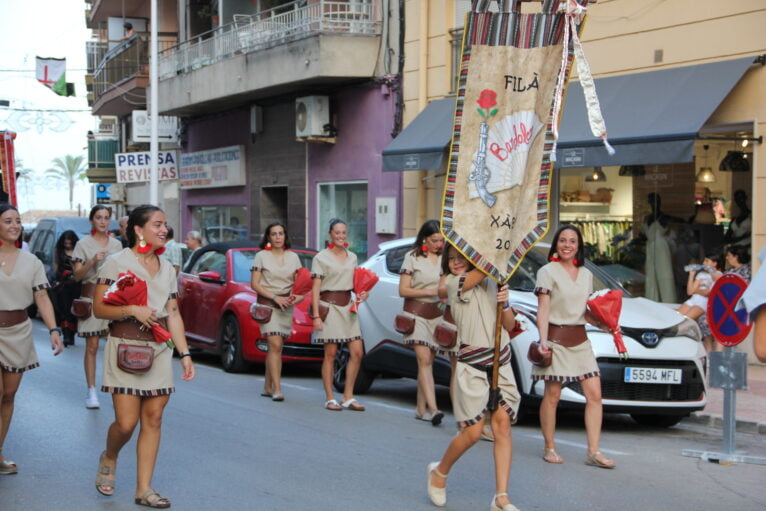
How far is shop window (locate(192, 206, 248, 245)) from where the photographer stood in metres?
25.6

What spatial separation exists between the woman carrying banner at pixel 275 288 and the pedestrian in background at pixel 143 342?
424 centimetres

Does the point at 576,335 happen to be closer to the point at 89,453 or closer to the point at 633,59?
the point at 89,453

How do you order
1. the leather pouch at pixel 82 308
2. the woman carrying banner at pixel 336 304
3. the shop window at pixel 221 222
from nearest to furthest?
the leather pouch at pixel 82 308 → the woman carrying banner at pixel 336 304 → the shop window at pixel 221 222

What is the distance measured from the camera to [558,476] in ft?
24.1

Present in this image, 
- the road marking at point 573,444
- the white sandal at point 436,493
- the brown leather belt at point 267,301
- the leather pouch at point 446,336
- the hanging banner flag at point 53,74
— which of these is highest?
the hanging banner flag at point 53,74

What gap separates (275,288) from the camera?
10.8m

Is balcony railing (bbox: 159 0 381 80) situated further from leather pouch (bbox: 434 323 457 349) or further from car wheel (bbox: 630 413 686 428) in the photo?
leather pouch (bbox: 434 323 457 349)

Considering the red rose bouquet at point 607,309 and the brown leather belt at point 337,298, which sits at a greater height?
the red rose bouquet at point 607,309

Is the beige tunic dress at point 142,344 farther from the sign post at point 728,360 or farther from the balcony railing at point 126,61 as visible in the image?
the balcony railing at point 126,61

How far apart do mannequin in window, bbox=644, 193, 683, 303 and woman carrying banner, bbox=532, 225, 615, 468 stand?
284 inches

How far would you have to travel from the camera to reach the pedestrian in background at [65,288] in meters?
13.7

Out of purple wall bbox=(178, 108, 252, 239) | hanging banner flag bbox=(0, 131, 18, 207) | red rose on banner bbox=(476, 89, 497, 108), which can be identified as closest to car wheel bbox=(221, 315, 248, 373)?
hanging banner flag bbox=(0, 131, 18, 207)

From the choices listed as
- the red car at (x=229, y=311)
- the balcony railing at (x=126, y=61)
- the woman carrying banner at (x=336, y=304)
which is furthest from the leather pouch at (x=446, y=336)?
the balcony railing at (x=126, y=61)

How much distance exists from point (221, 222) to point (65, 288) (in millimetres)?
11350
